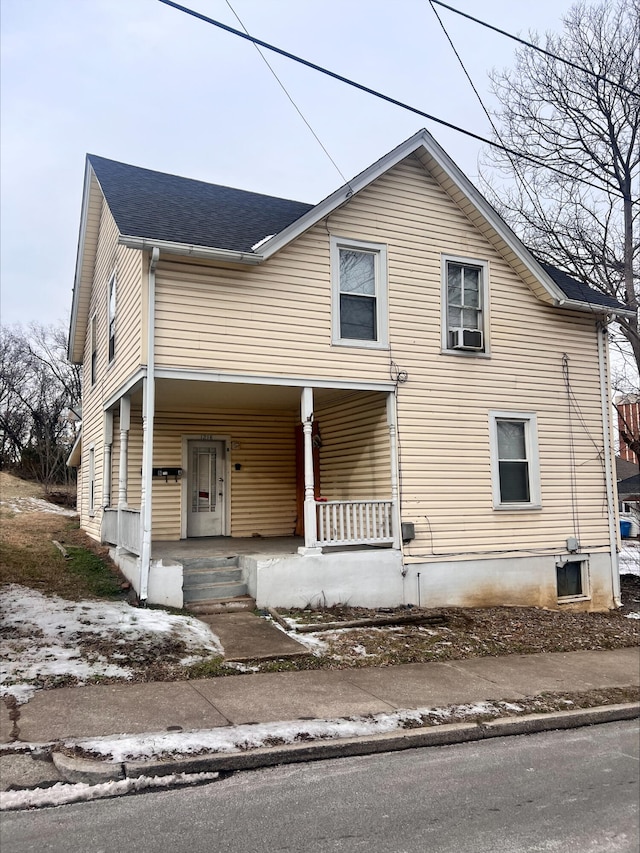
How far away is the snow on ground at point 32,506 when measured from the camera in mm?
20970

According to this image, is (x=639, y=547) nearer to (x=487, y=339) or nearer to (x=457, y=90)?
(x=487, y=339)

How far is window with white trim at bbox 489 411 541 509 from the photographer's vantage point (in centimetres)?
1198

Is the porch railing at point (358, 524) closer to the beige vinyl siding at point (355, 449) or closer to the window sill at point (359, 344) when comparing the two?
the beige vinyl siding at point (355, 449)

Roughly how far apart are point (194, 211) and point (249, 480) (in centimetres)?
546

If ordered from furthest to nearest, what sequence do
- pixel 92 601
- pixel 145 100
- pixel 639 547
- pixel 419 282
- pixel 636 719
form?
pixel 639 547 → pixel 419 282 → pixel 145 100 → pixel 92 601 → pixel 636 719

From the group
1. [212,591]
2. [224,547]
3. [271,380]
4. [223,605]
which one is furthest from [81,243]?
[223,605]

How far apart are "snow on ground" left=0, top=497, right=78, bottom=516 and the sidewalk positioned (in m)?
15.8

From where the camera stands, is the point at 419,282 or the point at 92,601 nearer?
the point at 92,601

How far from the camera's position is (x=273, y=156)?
1653 cm

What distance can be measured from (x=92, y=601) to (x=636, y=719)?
6.74 metres

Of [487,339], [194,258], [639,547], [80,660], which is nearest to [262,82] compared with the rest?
[194,258]

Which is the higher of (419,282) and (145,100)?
(145,100)

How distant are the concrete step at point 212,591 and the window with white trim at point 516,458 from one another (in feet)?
16.6

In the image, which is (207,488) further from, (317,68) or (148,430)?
(317,68)
